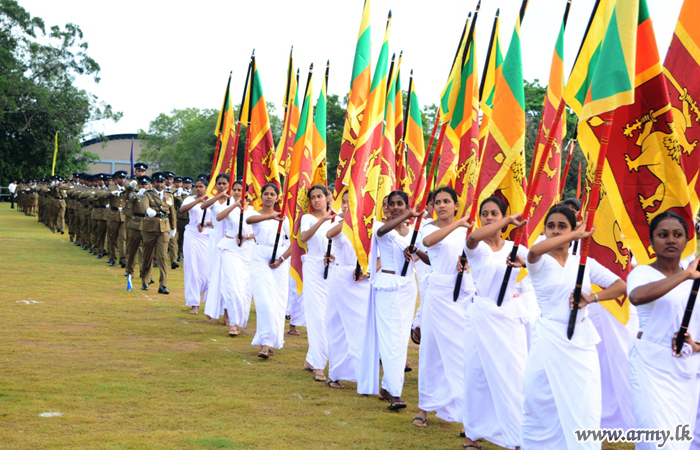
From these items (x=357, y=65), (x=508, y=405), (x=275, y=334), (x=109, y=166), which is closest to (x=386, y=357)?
(x=508, y=405)

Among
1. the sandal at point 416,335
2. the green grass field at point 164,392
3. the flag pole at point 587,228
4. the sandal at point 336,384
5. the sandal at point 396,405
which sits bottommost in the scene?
the sandal at point 336,384

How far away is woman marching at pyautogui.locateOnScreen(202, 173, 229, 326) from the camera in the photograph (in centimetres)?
1011

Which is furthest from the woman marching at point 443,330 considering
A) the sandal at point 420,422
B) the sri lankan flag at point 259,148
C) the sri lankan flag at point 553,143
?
the sri lankan flag at point 259,148

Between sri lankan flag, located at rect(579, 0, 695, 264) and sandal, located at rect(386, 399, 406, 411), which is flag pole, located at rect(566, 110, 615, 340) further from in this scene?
sandal, located at rect(386, 399, 406, 411)

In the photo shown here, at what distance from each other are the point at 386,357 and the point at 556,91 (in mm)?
2867

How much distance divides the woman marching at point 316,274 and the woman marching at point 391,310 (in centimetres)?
90

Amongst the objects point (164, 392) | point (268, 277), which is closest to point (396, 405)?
point (164, 392)

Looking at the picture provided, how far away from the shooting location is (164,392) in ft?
20.6

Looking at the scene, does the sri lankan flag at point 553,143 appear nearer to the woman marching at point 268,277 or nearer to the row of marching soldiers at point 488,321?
the row of marching soldiers at point 488,321

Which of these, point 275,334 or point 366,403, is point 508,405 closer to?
point 366,403

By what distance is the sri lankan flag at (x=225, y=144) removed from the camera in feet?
36.0

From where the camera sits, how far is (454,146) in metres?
6.86

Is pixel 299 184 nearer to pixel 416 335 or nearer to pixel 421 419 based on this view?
pixel 416 335

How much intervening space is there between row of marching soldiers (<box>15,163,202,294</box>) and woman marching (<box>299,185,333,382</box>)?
5868mm
